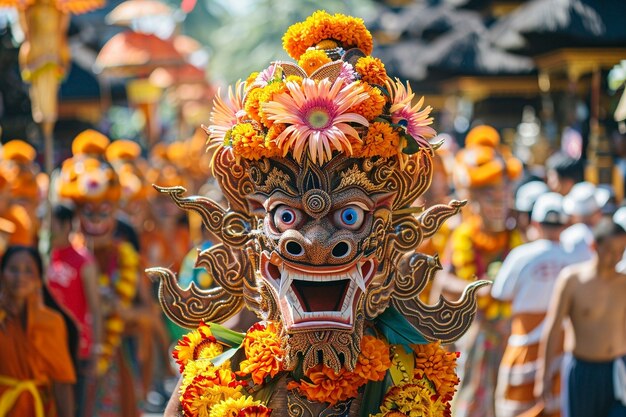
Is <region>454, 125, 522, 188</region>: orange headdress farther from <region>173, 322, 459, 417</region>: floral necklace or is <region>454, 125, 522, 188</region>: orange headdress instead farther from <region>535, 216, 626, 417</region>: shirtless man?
<region>173, 322, 459, 417</region>: floral necklace

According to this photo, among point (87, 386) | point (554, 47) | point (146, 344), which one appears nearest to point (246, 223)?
point (87, 386)

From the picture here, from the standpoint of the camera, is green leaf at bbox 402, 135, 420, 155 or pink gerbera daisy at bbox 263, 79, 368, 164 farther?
green leaf at bbox 402, 135, 420, 155

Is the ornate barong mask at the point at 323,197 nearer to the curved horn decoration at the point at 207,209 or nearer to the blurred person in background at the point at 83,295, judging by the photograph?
the curved horn decoration at the point at 207,209

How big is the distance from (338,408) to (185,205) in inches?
37.7

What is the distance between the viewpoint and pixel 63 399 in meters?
7.11

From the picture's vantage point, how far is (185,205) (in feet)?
16.3

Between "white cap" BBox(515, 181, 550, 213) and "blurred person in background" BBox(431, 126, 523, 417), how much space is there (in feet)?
1.44

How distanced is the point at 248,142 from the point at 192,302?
725mm

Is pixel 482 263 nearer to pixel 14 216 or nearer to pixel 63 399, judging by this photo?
pixel 14 216

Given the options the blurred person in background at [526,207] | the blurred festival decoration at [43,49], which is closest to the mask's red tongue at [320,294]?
the blurred person in background at [526,207]

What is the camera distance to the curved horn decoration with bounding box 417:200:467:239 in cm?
497

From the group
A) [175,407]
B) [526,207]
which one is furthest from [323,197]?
[526,207]

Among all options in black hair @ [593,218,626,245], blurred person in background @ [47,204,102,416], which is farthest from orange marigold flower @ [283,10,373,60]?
blurred person in background @ [47,204,102,416]

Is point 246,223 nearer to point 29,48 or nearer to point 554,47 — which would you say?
point 29,48
